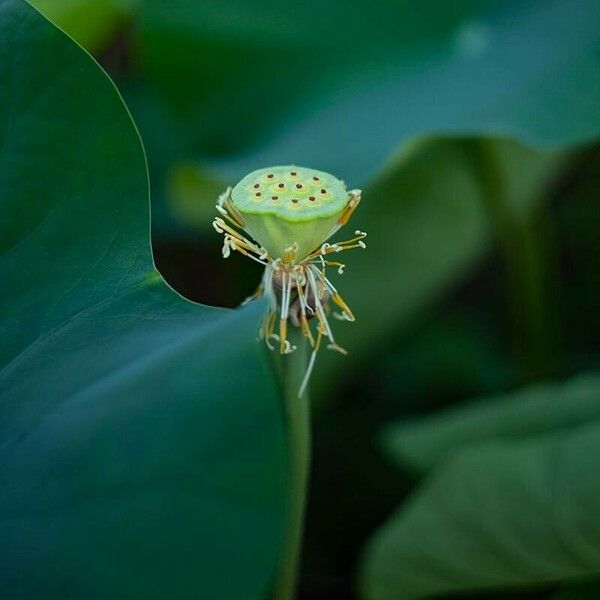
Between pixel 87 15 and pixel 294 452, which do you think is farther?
pixel 87 15

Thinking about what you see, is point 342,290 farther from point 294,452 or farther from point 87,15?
point 294,452

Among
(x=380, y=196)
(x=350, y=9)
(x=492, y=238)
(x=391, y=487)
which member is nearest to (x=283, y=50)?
(x=350, y=9)

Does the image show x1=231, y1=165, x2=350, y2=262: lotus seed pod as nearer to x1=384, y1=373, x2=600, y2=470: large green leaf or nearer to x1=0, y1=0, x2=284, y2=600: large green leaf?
x1=0, y1=0, x2=284, y2=600: large green leaf

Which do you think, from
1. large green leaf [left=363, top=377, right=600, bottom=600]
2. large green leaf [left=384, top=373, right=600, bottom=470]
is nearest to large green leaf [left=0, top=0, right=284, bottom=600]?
large green leaf [left=363, top=377, right=600, bottom=600]

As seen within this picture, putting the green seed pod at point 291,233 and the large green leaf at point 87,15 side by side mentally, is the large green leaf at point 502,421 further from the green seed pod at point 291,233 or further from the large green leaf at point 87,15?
the large green leaf at point 87,15

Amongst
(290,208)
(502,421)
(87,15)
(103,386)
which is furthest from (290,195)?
(87,15)

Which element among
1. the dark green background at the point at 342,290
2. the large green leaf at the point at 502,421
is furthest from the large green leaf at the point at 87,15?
the large green leaf at the point at 502,421
